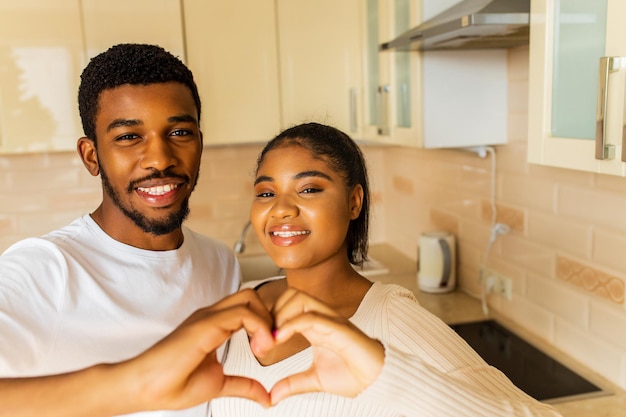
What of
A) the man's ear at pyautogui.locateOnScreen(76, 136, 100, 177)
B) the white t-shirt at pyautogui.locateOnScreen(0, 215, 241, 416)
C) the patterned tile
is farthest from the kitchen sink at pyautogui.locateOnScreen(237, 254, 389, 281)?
the man's ear at pyautogui.locateOnScreen(76, 136, 100, 177)

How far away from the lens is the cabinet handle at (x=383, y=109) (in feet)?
6.96

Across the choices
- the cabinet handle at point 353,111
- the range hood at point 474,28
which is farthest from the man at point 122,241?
the cabinet handle at point 353,111

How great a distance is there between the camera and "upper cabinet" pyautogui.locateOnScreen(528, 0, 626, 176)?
3.39 ft

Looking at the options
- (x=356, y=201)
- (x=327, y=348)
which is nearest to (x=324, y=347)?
(x=327, y=348)

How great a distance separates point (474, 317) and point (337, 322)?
1.38 m

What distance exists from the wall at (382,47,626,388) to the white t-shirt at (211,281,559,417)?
0.67 m

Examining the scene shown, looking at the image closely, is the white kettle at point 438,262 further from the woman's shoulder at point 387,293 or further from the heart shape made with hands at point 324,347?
the heart shape made with hands at point 324,347

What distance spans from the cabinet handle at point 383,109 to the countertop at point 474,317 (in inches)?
24.7

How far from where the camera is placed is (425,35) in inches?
61.2

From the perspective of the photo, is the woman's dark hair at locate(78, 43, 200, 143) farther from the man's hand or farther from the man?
the man's hand

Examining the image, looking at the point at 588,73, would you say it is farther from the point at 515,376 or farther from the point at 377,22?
the point at 377,22

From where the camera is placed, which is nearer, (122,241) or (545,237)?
(122,241)

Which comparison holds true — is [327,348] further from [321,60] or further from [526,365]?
[321,60]

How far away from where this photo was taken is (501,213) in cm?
195
